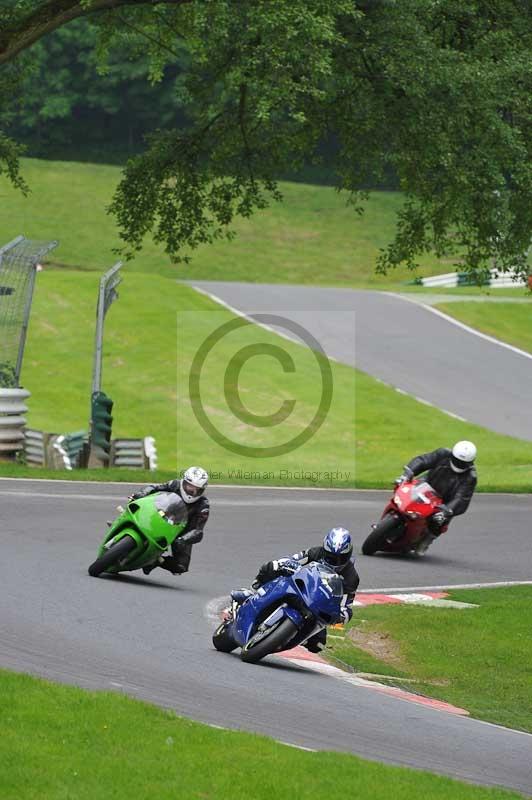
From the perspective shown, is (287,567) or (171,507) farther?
(171,507)

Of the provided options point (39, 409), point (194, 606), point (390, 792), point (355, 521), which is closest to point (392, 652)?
point (194, 606)

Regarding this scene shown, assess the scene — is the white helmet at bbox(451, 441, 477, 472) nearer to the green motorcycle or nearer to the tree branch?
the green motorcycle

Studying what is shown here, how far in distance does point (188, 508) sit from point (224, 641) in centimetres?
279

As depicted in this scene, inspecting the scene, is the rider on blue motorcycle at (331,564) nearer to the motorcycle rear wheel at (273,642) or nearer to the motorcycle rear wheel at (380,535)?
the motorcycle rear wheel at (273,642)

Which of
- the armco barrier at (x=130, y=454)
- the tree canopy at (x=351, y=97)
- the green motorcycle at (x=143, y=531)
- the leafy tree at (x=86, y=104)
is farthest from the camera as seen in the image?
the leafy tree at (x=86, y=104)

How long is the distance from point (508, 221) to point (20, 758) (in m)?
15.9

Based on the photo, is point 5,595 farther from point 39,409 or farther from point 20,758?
point 39,409

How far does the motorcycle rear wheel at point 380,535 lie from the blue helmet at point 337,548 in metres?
6.18

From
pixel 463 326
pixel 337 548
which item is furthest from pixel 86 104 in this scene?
pixel 337 548

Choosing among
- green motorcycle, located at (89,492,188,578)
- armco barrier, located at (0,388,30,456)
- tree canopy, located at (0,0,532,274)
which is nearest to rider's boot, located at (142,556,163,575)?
green motorcycle, located at (89,492,188,578)

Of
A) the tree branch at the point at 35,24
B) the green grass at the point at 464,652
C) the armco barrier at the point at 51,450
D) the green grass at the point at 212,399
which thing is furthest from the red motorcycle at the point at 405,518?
the armco barrier at the point at 51,450

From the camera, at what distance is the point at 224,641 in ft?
36.4

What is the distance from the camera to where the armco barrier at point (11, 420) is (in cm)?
2291

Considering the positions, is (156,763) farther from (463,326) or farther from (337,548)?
(463,326)
